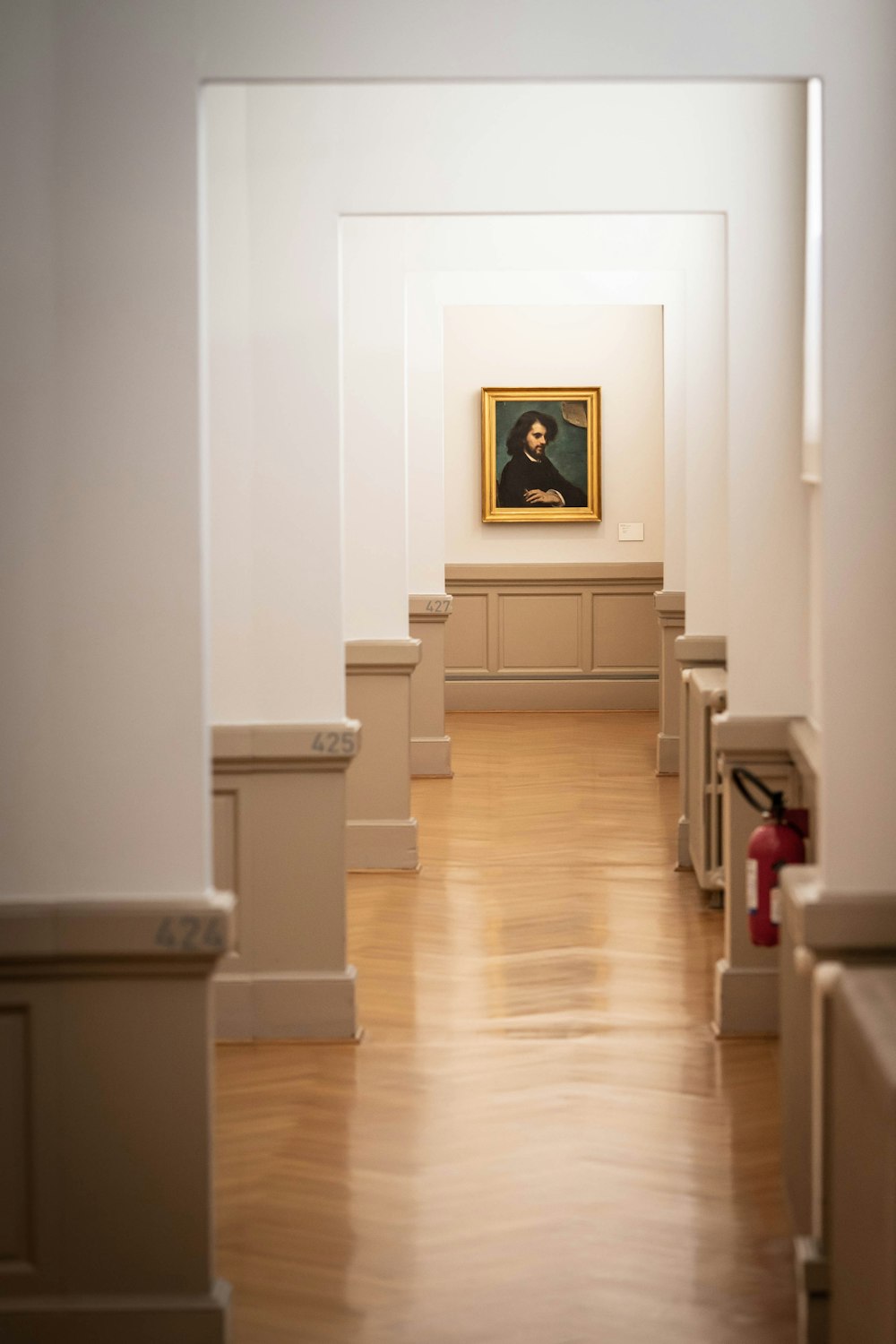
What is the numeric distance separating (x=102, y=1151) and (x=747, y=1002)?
9.53ft

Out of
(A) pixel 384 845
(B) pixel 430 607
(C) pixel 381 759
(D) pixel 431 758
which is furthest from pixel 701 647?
(D) pixel 431 758

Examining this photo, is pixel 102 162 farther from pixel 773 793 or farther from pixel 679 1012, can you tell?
pixel 679 1012

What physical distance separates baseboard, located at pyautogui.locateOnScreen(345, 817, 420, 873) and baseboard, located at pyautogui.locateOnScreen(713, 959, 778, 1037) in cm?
309

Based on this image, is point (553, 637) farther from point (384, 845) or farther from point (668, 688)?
point (384, 845)

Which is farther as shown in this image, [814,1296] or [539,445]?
[539,445]

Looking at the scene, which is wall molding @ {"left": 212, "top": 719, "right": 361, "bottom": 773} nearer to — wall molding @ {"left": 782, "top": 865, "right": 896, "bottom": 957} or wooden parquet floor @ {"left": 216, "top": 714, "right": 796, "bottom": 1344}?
wooden parquet floor @ {"left": 216, "top": 714, "right": 796, "bottom": 1344}

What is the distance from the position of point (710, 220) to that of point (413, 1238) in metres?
5.53

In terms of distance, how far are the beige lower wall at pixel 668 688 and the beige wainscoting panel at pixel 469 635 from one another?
12.6 ft

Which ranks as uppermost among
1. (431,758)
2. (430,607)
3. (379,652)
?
(430,607)

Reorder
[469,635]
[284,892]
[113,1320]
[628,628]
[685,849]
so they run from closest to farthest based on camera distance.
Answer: [113,1320]
[284,892]
[685,849]
[628,628]
[469,635]

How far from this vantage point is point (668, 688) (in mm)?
11477

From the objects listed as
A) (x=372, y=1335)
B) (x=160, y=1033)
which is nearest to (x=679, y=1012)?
(x=372, y=1335)

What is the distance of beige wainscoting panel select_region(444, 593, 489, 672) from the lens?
15195mm

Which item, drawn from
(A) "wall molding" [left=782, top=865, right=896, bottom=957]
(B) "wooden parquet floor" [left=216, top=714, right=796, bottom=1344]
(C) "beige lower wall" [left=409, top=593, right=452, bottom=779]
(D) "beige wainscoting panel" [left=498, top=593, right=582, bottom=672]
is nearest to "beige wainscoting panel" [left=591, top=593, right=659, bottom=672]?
(D) "beige wainscoting panel" [left=498, top=593, right=582, bottom=672]
